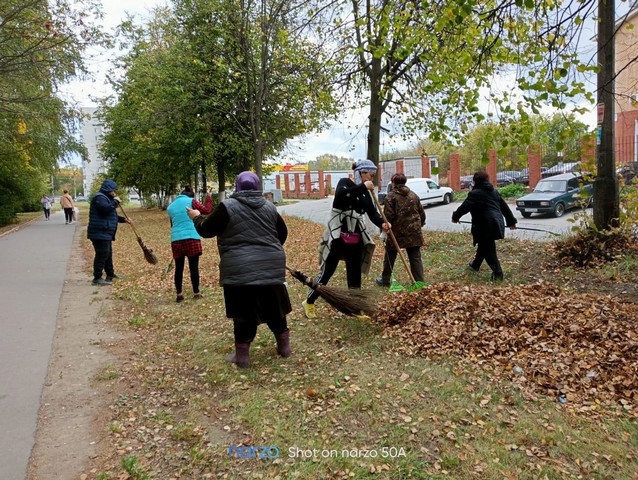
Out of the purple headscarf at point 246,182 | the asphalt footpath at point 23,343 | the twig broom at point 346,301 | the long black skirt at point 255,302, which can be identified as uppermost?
the purple headscarf at point 246,182

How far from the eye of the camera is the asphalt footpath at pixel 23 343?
11.2 ft

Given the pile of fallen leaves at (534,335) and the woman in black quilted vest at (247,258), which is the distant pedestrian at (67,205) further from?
the pile of fallen leaves at (534,335)

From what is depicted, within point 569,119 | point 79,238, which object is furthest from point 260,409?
point 79,238

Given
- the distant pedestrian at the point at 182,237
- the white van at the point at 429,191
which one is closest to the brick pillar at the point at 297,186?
the white van at the point at 429,191

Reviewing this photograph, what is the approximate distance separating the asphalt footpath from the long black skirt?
180cm

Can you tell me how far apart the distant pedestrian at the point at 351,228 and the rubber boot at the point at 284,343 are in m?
1.23

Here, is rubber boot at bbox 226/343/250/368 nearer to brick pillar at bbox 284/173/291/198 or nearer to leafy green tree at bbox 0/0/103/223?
leafy green tree at bbox 0/0/103/223

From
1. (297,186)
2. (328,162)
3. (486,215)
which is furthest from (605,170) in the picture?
(328,162)

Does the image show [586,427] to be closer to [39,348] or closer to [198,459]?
[198,459]

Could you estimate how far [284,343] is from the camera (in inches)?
188

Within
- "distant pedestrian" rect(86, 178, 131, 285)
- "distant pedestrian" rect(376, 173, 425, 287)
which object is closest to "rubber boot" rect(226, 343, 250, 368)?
"distant pedestrian" rect(376, 173, 425, 287)

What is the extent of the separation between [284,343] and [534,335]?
2441mm

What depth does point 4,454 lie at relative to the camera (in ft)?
10.7

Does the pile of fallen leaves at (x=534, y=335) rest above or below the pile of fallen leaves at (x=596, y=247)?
below
